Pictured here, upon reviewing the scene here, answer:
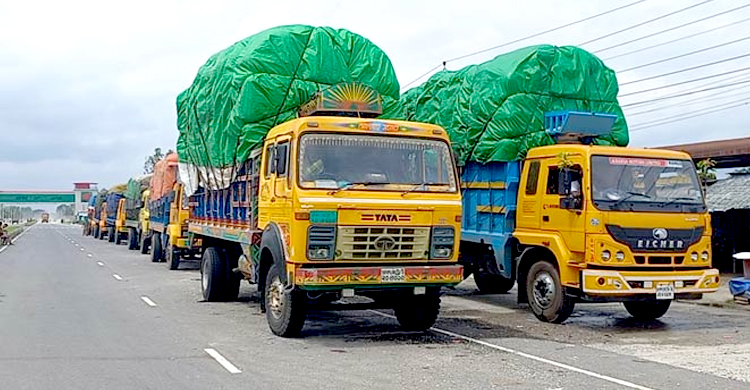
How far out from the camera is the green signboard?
13675 cm

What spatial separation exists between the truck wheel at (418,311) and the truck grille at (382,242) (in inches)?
31.1

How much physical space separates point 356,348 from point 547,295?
3.79 metres

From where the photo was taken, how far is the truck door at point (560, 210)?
1211cm

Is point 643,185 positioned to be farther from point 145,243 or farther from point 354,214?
point 145,243

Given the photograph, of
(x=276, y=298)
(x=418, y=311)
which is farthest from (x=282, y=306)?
(x=418, y=311)

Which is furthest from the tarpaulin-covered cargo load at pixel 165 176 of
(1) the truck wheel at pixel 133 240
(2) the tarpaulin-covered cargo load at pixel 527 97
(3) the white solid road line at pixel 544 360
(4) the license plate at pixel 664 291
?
(4) the license plate at pixel 664 291

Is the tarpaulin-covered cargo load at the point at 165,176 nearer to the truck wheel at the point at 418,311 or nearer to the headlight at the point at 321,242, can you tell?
the truck wheel at the point at 418,311

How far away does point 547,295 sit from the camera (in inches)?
507

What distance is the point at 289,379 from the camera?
8.46 metres

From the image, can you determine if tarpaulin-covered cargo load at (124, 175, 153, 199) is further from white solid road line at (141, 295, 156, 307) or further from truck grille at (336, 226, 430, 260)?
truck grille at (336, 226, 430, 260)

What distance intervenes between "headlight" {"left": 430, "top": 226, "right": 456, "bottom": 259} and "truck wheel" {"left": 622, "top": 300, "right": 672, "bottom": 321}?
13.3 feet

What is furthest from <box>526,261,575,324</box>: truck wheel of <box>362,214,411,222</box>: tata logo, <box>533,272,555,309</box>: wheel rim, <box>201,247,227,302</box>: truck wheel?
<box>201,247,227,302</box>: truck wheel

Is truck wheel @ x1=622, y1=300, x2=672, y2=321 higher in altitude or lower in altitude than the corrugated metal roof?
lower

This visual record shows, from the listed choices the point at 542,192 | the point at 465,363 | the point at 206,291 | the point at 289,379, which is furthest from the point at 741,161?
the point at 289,379
